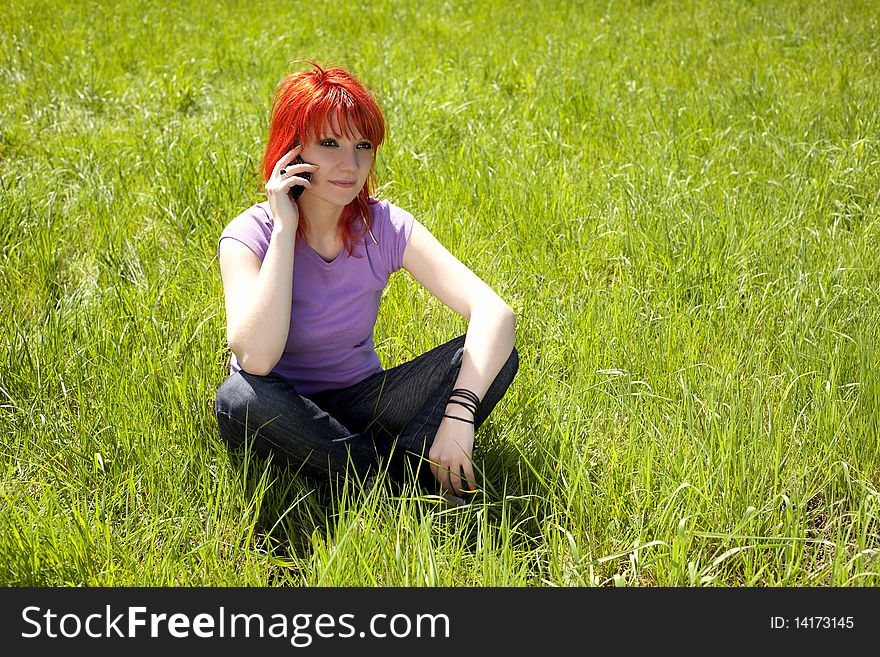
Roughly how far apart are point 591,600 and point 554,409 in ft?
2.30

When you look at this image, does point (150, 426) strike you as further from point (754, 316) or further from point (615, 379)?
Result: point (754, 316)

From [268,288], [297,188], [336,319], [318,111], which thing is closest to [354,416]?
[336,319]

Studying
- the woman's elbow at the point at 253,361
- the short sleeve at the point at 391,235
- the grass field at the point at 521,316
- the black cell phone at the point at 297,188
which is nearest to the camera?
the grass field at the point at 521,316

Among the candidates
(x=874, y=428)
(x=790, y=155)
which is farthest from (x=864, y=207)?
(x=874, y=428)

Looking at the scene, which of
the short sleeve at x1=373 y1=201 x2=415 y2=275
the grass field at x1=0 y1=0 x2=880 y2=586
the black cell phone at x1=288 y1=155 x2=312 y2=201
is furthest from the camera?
the short sleeve at x1=373 y1=201 x2=415 y2=275

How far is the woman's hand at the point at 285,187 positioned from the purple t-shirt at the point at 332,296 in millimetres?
85

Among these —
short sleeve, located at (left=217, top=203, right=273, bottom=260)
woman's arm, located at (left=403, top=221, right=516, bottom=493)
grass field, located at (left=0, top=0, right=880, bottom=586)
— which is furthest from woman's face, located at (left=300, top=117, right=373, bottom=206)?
grass field, located at (left=0, top=0, right=880, bottom=586)

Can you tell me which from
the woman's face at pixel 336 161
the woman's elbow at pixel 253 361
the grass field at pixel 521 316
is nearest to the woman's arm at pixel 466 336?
the grass field at pixel 521 316

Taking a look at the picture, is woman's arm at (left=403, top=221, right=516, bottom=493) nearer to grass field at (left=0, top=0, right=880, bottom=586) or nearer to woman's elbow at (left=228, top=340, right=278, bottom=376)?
grass field at (left=0, top=0, right=880, bottom=586)

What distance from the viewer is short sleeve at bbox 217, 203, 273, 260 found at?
2256 mm

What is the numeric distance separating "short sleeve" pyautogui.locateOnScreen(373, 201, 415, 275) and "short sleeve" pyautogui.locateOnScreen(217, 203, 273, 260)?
0.31 metres

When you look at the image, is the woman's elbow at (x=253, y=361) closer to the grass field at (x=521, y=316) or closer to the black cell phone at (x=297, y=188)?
the grass field at (x=521, y=316)

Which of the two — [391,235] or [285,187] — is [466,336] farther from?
[285,187]

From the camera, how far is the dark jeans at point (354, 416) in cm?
218
